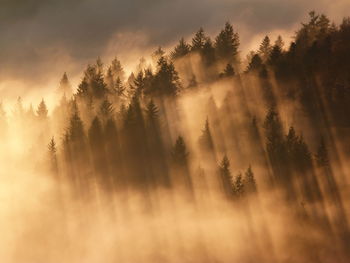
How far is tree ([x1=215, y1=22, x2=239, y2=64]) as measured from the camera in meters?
106

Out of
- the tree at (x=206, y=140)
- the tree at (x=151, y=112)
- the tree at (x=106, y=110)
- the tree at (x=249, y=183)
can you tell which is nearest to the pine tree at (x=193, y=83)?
the tree at (x=151, y=112)

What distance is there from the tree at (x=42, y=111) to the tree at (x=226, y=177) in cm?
5639

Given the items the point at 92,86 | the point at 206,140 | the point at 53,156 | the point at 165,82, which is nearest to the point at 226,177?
the point at 206,140

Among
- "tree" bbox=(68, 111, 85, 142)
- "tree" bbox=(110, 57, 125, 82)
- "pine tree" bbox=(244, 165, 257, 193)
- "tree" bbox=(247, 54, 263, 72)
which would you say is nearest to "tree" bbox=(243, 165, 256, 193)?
"pine tree" bbox=(244, 165, 257, 193)

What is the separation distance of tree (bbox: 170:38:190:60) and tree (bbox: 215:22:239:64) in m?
7.77

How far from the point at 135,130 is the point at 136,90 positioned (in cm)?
1574

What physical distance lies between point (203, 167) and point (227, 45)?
40.4 m

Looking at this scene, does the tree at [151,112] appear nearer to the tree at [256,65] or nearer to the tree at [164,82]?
the tree at [164,82]

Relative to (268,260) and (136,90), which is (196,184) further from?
(136,90)

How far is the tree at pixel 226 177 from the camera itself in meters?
72.3

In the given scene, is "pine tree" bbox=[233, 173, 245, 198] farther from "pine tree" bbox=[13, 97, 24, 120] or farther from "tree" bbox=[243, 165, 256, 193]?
"pine tree" bbox=[13, 97, 24, 120]

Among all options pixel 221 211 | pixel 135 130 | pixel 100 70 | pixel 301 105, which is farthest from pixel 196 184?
pixel 100 70

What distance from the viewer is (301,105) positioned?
76938mm

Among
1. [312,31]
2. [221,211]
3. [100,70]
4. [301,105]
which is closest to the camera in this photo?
[221,211]
